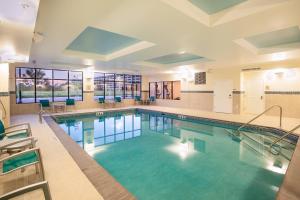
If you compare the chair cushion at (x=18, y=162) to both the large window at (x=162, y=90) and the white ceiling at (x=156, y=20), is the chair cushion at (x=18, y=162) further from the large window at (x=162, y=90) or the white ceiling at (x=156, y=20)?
the large window at (x=162, y=90)

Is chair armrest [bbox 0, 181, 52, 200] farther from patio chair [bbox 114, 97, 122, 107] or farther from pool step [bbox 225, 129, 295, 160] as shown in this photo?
patio chair [bbox 114, 97, 122, 107]

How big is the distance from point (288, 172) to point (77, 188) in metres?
3.03

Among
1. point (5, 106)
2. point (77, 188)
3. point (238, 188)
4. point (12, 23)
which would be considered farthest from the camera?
point (5, 106)

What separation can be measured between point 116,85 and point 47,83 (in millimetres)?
4548

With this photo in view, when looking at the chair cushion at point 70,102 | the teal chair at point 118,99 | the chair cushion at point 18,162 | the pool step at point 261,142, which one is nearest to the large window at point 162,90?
the teal chair at point 118,99

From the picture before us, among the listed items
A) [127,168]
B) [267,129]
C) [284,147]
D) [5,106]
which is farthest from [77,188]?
[267,129]

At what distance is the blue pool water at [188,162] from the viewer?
2.78 meters

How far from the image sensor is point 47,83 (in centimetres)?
992

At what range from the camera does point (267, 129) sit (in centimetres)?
599

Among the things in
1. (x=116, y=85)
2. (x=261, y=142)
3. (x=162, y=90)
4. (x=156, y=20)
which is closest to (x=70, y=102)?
(x=116, y=85)

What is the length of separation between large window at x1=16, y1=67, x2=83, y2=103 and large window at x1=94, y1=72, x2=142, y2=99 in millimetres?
1370

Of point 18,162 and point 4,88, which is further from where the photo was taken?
point 4,88

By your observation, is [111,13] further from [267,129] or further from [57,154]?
[267,129]

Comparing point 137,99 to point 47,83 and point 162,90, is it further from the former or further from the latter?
point 47,83
